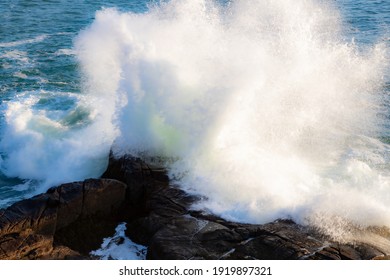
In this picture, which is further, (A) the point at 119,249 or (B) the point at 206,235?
(A) the point at 119,249

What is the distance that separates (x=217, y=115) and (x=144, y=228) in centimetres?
360

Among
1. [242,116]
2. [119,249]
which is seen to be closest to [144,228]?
[119,249]

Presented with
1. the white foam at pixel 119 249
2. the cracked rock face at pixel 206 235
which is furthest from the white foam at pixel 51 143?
the white foam at pixel 119 249

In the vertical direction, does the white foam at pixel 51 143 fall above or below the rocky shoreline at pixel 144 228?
below

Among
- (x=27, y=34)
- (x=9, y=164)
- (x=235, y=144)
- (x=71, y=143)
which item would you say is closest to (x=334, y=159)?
(x=235, y=144)

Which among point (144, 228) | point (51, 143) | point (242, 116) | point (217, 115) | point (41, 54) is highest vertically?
point (217, 115)

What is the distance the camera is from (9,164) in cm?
1362

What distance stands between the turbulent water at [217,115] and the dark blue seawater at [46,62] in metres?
0.08

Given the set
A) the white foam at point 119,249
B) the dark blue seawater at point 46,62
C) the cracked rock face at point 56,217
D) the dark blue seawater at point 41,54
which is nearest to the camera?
the cracked rock face at point 56,217

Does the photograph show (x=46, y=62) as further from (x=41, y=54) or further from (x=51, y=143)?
(x=51, y=143)

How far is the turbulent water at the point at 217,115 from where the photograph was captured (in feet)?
36.2

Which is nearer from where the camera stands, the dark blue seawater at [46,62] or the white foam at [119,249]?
the white foam at [119,249]

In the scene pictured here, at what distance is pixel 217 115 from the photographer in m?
12.2

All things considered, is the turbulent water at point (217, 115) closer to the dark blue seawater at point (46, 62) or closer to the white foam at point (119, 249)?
the dark blue seawater at point (46, 62)
